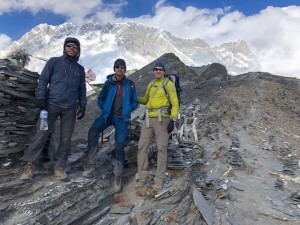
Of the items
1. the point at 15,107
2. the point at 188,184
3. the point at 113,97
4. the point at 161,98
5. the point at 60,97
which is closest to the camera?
the point at 60,97

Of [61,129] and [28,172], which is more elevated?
[61,129]

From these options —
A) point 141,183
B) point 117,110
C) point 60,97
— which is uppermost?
point 60,97

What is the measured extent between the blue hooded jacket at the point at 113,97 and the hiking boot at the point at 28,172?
2117 millimetres

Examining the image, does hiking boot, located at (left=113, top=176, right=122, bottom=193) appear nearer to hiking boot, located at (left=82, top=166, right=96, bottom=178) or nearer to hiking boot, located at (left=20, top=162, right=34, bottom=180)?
hiking boot, located at (left=82, top=166, right=96, bottom=178)

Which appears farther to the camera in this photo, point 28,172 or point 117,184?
point 117,184

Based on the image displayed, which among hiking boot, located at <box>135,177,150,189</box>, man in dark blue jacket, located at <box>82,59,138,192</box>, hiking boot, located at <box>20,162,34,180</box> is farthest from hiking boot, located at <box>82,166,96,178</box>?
hiking boot, located at <box>20,162,34,180</box>

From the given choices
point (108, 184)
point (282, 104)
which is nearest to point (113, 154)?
point (108, 184)

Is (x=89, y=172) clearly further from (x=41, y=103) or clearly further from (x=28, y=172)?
(x=41, y=103)

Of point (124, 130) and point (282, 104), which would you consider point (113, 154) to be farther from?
point (282, 104)

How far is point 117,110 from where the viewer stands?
8969mm

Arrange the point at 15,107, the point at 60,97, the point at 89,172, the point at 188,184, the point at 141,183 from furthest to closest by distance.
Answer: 1. the point at 188,184
2. the point at 141,183
3. the point at 89,172
4. the point at 15,107
5. the point at 60,97

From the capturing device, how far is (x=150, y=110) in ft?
30.2

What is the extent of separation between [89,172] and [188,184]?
8.95 feet

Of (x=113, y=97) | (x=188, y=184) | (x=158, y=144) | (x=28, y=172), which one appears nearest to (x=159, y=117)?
(x=158, y=144)
